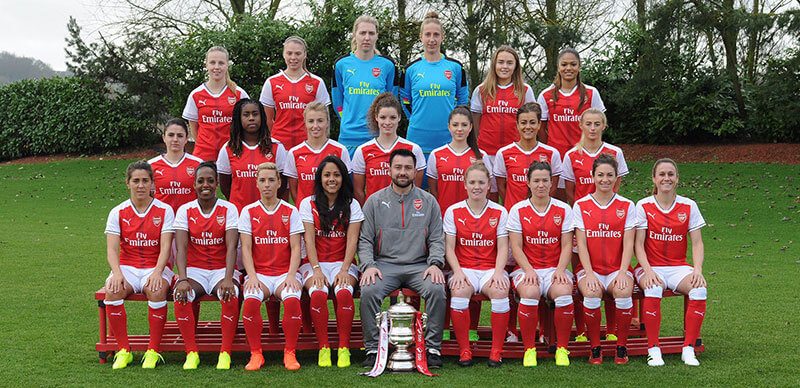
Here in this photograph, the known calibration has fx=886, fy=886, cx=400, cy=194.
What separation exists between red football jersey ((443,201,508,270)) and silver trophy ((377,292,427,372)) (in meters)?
0.58

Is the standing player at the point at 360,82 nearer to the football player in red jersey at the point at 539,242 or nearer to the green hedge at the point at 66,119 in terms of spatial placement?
the football player in red jersey at the point at 539,242

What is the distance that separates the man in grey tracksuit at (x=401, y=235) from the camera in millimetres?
6113

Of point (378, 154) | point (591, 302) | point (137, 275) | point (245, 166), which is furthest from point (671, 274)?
point (137, 275)

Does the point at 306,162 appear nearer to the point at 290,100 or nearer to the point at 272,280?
the point at 290,100

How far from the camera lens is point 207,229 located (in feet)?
20.4

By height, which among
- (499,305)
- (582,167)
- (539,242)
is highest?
(582,167)

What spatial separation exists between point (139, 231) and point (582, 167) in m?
3.33

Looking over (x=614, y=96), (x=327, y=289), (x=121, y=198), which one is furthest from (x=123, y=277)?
(x=614, y=96)

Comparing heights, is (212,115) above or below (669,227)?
above

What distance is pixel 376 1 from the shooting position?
70.2 feet

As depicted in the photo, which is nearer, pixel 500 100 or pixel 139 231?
pixel 139 231

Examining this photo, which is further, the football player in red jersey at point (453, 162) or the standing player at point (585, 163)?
the football player in red jersey at point (453, 162)

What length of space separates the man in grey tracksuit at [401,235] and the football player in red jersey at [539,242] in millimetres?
542

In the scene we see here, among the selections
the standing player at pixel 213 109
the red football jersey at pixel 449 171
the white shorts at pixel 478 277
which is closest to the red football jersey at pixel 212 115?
the standing player at pixel 213 109
